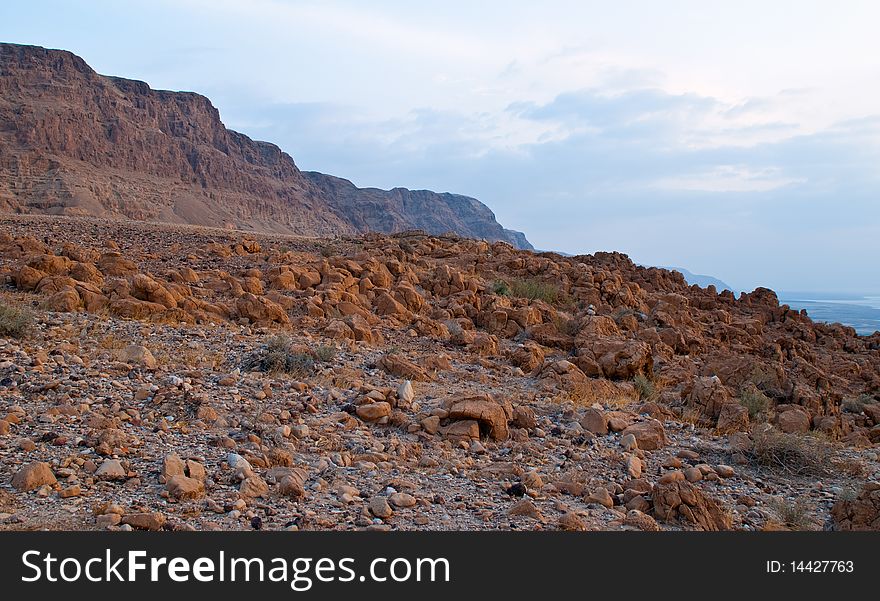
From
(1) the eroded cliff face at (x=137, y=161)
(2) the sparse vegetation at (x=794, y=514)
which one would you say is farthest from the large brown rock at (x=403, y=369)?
(1) the eroded cliff face at (x=137, y=161)

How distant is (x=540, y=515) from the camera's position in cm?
438

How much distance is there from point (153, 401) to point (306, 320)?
13.4 feet

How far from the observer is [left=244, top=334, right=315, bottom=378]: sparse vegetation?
6.86 m

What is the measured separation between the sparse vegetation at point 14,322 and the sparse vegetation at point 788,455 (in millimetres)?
7506

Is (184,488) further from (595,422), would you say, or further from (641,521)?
(595,422)

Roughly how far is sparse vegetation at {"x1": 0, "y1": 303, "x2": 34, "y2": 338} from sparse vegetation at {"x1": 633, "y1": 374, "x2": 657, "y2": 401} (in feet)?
23.7

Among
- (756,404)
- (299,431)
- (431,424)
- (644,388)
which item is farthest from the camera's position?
(644,388)

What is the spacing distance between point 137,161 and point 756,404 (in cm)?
8652

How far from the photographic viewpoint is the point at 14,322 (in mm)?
6758

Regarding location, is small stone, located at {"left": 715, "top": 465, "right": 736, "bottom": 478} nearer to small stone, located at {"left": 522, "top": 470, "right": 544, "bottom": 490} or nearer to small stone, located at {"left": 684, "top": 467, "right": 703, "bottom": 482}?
small stone, located at {"left": 684, "top": 467, "right": 703, "bottom": 482}

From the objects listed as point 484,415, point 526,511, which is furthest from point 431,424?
point 526,511

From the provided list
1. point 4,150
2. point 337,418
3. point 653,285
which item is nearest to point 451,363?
point 337,418

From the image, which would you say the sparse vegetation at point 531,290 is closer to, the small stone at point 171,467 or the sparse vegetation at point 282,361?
the sparse vegetation at point 282,361

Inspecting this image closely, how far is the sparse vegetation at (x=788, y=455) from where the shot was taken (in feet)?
19.8
